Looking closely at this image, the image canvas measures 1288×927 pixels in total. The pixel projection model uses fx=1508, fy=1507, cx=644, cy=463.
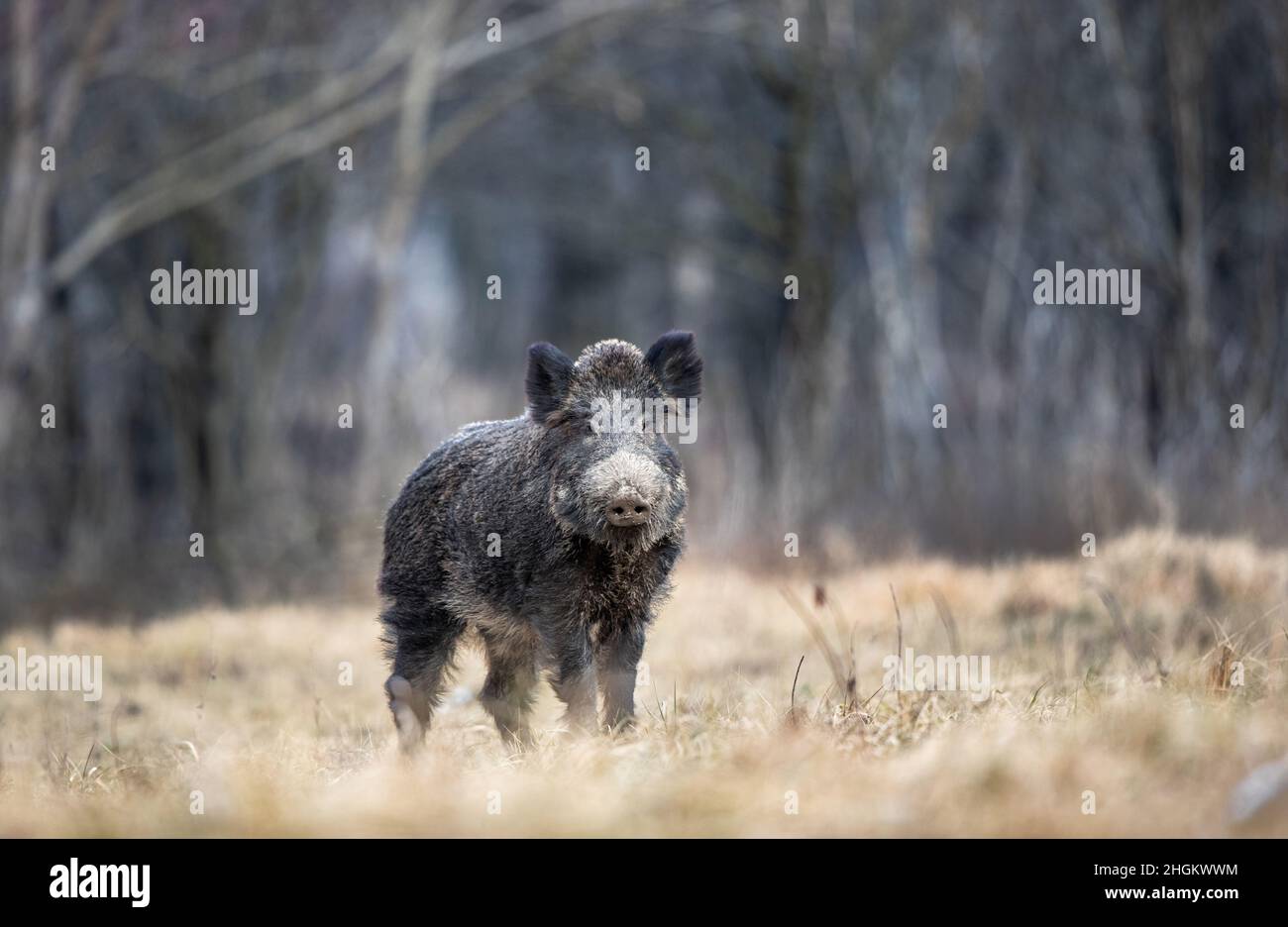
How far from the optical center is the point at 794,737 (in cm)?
449

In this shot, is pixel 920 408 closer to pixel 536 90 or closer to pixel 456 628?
pixel 536 90

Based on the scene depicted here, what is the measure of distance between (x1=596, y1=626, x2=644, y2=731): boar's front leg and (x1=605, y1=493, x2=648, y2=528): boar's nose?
0.77m

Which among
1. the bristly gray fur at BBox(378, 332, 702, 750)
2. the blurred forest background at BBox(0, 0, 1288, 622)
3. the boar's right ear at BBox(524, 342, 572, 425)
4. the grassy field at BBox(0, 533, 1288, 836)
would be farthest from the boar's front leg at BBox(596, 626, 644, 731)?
the blurred forest background at BBox(0, 0, 1288, 622)

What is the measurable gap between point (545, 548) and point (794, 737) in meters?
1.55

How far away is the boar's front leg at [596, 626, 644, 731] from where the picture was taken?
5.59m

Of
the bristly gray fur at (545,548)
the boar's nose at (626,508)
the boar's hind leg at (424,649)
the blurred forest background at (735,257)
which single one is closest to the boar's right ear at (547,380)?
the bristly gray fur at (545,548)

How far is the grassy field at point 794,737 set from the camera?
3834 millimetres

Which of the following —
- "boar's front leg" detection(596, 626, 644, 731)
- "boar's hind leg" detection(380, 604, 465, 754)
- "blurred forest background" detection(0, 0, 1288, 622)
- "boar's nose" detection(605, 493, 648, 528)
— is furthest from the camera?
"blurred forest background" detection(0, 0, 1288, 622)

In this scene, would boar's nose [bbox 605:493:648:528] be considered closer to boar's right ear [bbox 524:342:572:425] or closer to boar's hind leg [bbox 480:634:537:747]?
boar's right ear [bbox 524:342:572:425]

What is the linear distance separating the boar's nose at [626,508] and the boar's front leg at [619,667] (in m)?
0.77

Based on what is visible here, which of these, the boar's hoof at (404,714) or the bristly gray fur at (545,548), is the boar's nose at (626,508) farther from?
the boar's hoof at (404,714)

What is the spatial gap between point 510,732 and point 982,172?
13946 millimetres

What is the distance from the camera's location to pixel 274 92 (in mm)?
15484

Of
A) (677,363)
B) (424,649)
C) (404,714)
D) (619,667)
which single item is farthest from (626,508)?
(424,649)
